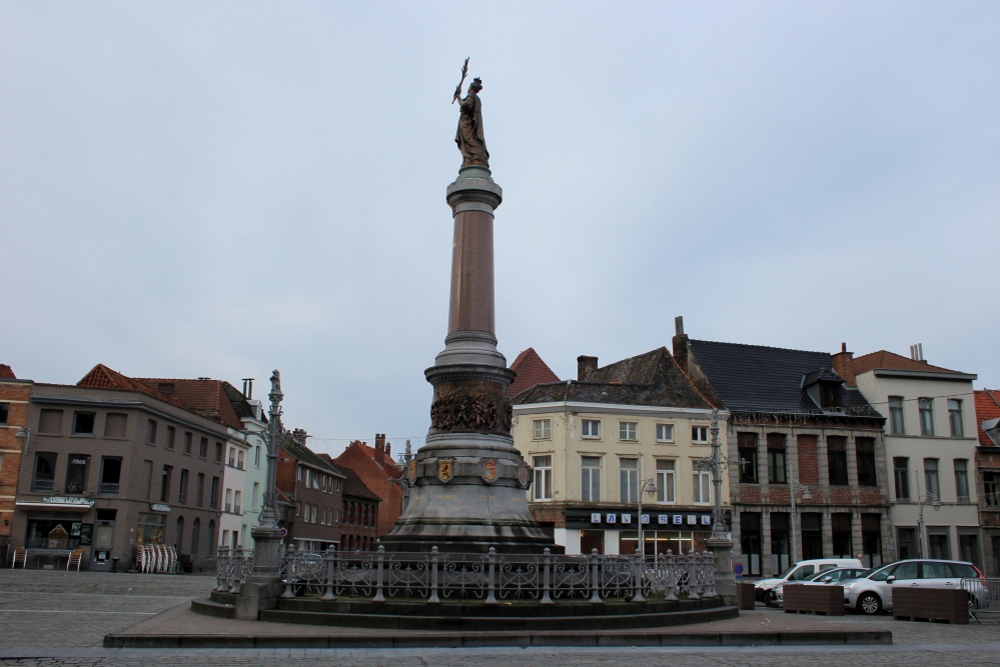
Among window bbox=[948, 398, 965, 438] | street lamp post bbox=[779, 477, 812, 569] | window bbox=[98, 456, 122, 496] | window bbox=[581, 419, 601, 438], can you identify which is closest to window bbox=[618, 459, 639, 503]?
window bbox=[581, 419, 601, 438]

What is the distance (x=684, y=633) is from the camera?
1318 cm

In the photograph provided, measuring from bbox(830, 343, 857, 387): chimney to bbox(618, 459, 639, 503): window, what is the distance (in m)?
11.8

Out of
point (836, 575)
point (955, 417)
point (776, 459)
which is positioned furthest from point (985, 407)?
point (836, 575)

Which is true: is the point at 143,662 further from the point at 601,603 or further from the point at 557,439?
the point at 557,439

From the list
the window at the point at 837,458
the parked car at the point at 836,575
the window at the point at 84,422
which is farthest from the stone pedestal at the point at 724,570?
the window at the point at 84,422

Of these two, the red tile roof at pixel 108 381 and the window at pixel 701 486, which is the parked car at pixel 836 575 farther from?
the red tile roof at pixel 108 381

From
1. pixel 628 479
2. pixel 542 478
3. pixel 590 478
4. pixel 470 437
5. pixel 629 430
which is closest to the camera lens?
pixel 470 437

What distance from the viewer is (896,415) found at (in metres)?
42.0

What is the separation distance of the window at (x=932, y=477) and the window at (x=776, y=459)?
717cm

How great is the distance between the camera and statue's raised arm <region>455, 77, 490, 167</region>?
1973cm

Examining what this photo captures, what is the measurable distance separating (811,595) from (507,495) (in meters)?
8.18

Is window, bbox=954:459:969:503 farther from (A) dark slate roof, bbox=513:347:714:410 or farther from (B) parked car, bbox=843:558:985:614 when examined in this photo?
(B) parked car, bbox=843:558:985:614

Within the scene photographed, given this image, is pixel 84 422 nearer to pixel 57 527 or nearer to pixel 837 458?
pixel 57 527

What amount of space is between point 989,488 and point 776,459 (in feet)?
35.9
